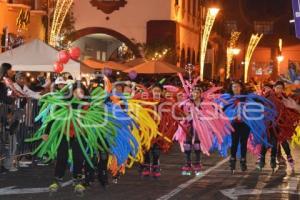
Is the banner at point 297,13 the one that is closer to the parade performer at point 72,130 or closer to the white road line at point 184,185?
the white road line at point 184,185

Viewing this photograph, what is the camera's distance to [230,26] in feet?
237

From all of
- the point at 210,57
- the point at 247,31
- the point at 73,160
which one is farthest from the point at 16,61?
the point at 247,31

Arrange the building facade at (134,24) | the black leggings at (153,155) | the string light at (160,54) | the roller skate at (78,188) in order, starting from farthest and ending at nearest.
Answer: the building facade at (134,24) < the string light at (160,54) < the black leggings at (153,155) < the roller skate at (78,188)

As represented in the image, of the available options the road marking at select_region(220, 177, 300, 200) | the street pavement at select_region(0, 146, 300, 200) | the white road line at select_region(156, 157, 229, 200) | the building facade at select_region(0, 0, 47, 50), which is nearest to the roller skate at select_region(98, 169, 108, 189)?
the street pavement at select_region(0, 146, 300, 200)

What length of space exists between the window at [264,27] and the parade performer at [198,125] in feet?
222

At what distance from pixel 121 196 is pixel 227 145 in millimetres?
4830

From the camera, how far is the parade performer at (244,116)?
1520 cm

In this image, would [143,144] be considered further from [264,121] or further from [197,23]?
[197,23]

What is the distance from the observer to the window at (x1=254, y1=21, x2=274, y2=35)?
81.6 metres

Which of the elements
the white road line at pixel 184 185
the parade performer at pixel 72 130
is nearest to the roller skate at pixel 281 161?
the white road line at pixel 184 185

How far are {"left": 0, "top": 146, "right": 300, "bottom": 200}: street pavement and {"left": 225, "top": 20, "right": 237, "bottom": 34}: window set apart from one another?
55.0m

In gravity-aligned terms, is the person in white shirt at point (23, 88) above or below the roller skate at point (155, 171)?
above

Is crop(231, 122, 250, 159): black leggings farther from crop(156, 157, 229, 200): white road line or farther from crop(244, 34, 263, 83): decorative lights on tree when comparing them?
crop(244, 34, 263, 83): decorative lights on tree

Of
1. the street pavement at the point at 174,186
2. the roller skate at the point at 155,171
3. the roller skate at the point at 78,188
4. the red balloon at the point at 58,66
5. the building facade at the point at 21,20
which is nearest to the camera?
the roller skate at the point at 78,188
